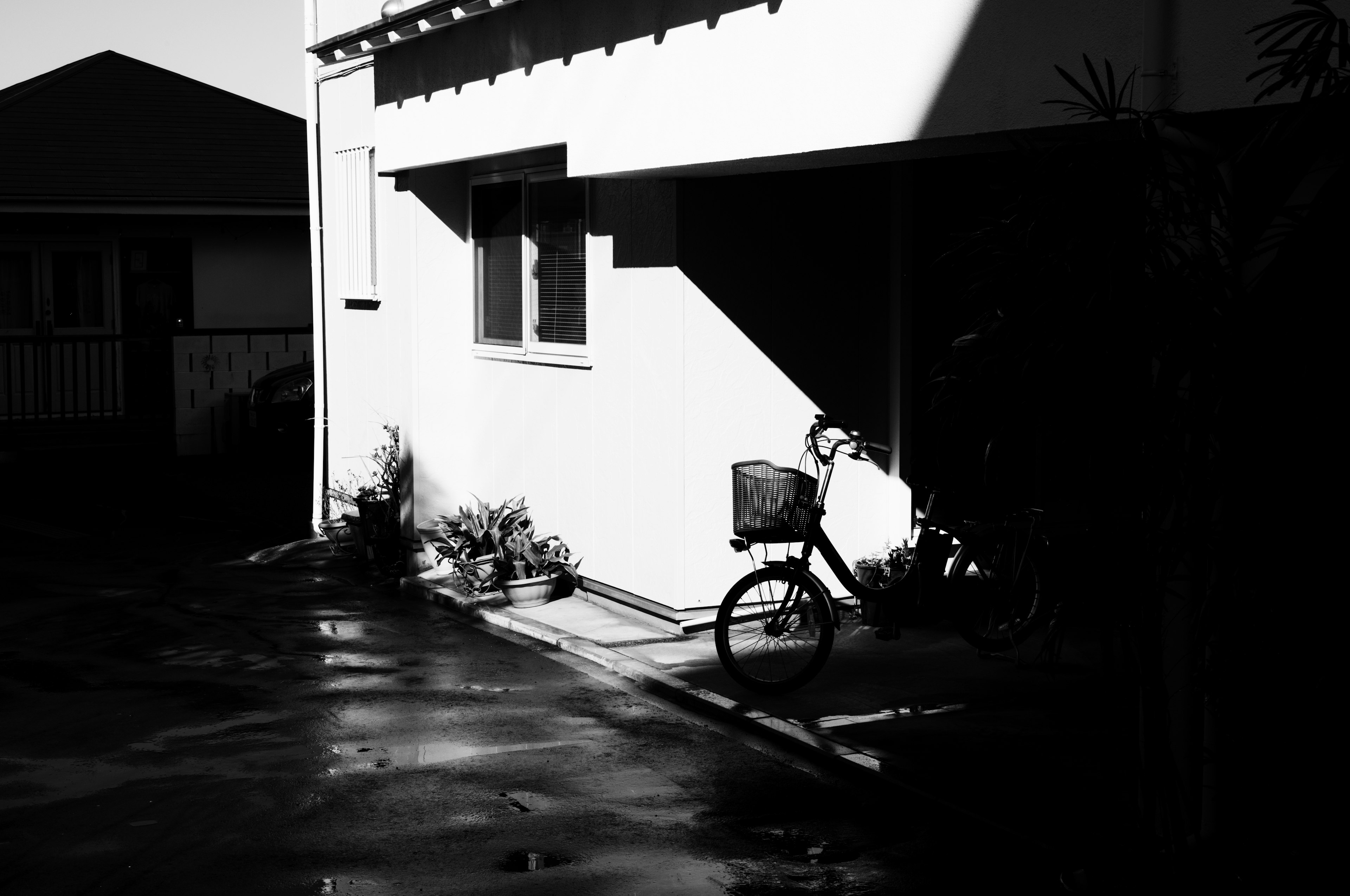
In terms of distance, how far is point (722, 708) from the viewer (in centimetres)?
771

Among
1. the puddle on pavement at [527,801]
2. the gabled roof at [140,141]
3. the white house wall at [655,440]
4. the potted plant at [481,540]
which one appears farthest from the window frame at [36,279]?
the puddle on pavement at [527,801]

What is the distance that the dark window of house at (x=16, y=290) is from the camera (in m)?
23.8

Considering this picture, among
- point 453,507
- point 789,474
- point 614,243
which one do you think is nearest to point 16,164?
point 453,507

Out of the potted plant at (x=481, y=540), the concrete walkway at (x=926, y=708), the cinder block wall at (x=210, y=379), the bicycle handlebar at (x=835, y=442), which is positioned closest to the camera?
the concrete walkway at (x=926, y=708)

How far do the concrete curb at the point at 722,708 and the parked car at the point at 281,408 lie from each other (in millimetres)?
8643

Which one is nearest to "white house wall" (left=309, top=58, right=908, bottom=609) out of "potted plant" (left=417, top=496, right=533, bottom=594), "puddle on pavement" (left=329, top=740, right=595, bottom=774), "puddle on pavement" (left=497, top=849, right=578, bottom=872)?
"potted plant" (left=417, top=496, right=533, bottom=594)

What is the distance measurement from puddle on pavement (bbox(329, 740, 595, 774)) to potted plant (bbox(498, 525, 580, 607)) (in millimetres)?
3019

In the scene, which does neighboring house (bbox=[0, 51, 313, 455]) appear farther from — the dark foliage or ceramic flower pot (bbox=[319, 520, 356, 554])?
the dark foliage

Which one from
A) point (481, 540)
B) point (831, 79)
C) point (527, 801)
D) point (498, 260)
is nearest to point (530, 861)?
point (527, 801)

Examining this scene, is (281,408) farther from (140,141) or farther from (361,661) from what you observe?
(361,661)

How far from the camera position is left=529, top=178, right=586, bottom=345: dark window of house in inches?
415

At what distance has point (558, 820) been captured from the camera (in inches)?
242

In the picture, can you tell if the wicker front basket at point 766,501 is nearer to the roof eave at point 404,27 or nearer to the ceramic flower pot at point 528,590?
the ceramic flower pot at point 528,590

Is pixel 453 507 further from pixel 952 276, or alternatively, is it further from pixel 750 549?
pixel 952 276
